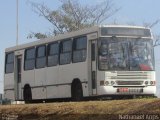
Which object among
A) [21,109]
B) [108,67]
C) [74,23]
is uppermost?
[74,23]

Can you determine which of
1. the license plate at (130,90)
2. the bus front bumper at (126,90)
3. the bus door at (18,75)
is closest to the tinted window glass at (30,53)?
the bus door at (18,75)

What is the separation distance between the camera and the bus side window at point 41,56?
27.0 m

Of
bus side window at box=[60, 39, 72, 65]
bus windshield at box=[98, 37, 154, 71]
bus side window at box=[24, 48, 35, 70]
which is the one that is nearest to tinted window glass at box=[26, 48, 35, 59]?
bus side window at box=[24, 48, 35, 70]

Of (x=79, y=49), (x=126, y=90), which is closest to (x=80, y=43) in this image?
(x=79, y=49)

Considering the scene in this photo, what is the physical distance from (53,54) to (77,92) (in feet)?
9.27

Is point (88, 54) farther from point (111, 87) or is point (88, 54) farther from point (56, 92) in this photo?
point (56, 92)

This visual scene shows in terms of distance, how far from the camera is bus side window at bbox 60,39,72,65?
24.7 m

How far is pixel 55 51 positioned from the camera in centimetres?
2597

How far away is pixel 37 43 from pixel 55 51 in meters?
2.25

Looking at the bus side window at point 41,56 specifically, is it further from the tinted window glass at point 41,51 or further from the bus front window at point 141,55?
the bus front window at point 141,55

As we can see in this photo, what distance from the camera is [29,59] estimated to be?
2841cm

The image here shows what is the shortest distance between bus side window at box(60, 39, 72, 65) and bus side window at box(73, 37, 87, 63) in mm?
410

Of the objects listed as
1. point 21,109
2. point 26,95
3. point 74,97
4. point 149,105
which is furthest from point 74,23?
point 149,105

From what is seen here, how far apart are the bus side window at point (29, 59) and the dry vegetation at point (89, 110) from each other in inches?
322
